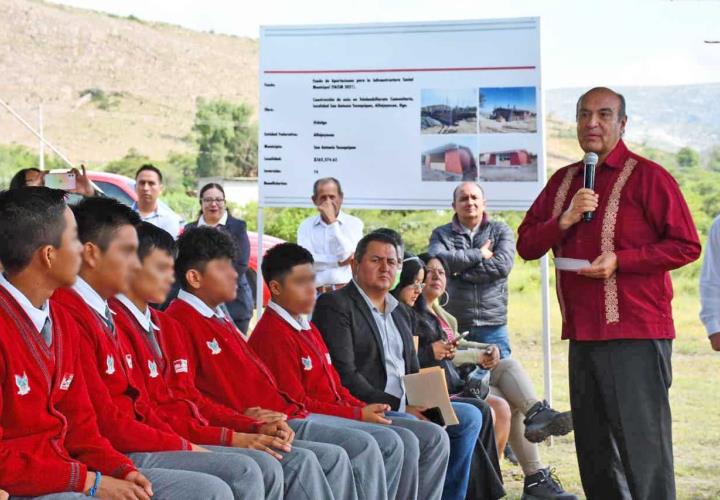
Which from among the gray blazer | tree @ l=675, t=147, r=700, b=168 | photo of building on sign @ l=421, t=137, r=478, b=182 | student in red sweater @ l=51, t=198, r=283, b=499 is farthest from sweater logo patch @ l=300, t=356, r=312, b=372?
tree @ l=675, t=147, r=700, b=168

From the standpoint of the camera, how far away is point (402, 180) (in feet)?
23.0

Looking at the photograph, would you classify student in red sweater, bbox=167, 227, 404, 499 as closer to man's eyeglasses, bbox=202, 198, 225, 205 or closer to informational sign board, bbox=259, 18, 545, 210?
informational sign board, bbox=259, 18, 545, 210

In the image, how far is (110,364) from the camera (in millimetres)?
3348

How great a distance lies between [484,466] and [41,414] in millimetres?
2785

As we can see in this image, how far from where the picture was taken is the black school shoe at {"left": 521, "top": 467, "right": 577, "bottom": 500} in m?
5.75

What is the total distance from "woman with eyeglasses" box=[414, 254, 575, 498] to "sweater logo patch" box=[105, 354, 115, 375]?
2.36 meters

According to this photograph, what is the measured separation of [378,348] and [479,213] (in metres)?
1.95

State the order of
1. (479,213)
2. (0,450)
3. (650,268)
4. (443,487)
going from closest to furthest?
(0,450)
(650,268)
(443,487)
(479,213)

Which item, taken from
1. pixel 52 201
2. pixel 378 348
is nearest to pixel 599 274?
pixel 378 348

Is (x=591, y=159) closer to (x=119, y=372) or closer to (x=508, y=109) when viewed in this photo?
(x=119, y=372)

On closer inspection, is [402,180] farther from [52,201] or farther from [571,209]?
[52,201]

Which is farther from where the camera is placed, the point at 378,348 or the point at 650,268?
the point at 378,348

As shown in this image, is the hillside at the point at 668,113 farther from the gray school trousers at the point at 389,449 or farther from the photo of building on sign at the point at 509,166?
the gray school trousers at the point at 389,449

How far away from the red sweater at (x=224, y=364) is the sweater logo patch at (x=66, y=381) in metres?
0.97
